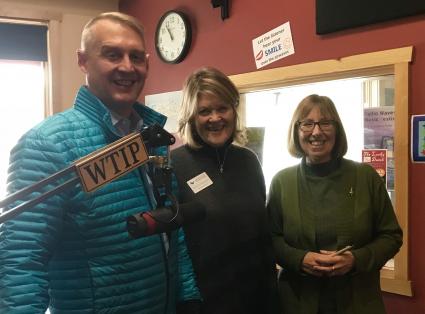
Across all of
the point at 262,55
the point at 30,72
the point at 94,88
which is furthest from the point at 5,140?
the point at 94,88

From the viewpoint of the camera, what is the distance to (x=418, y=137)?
6.06 feet

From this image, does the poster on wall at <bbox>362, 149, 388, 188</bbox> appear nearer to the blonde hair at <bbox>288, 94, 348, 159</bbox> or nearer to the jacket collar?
the blonde hair at <bbox>288, 94, 348, 159</bbox>

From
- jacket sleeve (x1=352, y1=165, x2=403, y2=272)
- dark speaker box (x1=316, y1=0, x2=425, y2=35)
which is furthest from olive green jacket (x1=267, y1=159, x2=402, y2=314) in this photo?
dark speaker box (x1=316, y1=0, x2=425, y2=35)

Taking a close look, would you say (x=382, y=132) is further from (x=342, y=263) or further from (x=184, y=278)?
(x=184, y=278)

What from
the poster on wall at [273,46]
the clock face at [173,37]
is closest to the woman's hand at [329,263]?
the poster on wall at [273,46]

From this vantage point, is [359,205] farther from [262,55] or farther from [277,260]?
[262,55]

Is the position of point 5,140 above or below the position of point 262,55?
below

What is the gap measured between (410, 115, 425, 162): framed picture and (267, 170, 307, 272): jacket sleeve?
1.94 feet

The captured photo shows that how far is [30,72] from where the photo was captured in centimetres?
357

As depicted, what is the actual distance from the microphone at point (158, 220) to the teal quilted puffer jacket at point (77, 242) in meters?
0.26

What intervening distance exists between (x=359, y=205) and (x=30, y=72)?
2.96 metres

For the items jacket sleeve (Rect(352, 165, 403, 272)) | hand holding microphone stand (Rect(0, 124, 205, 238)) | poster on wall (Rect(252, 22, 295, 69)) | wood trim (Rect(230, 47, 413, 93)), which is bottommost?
jacket sleeve (Rect(352, 165, 403, 272))

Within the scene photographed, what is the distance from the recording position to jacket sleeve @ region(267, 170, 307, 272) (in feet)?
5.20

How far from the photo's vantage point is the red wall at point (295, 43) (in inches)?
74.0
